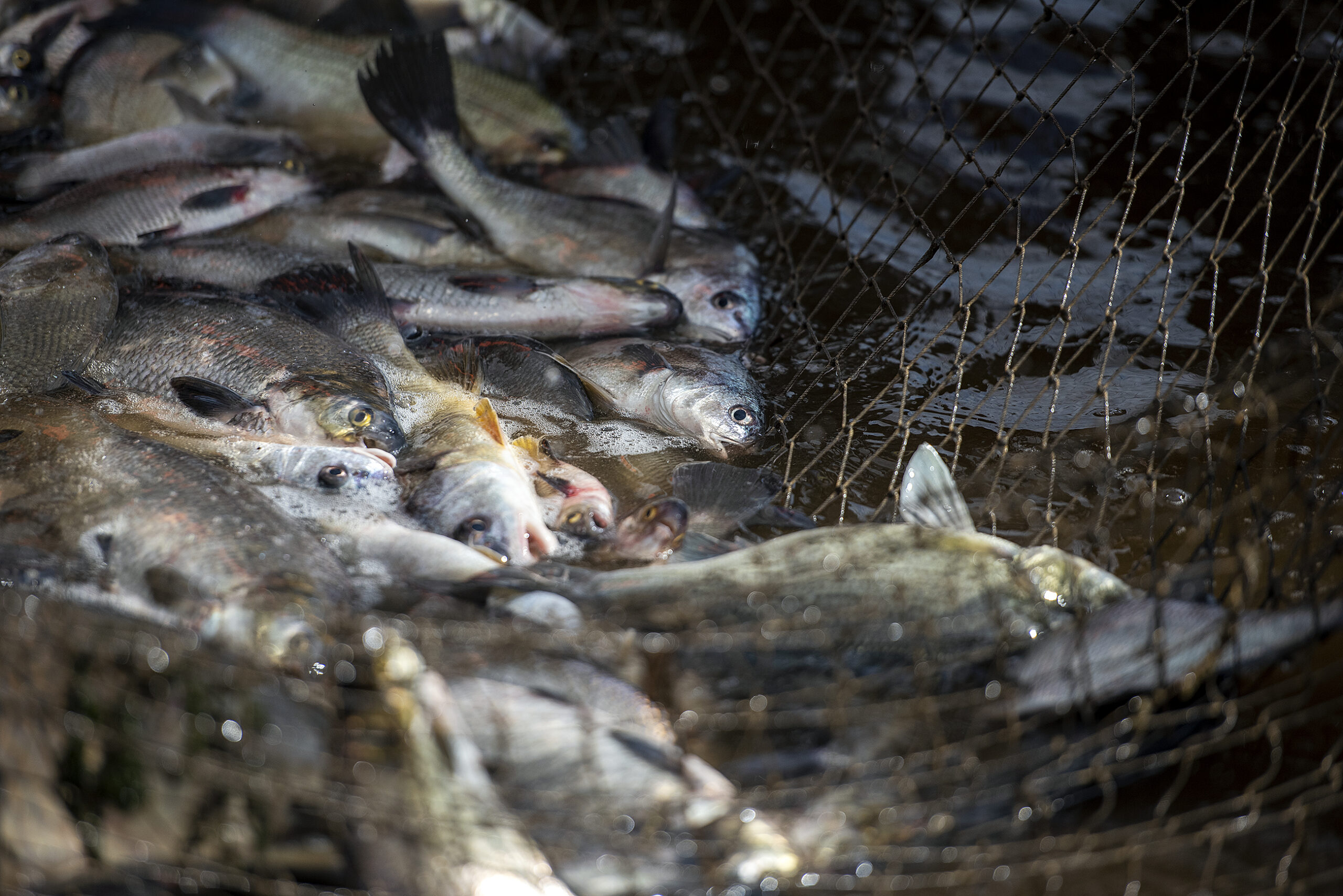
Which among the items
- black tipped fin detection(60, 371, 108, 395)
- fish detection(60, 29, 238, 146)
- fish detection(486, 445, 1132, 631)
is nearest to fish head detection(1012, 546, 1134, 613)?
fish detection(486, 445, 1132, 631)

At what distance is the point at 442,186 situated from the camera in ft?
14.5

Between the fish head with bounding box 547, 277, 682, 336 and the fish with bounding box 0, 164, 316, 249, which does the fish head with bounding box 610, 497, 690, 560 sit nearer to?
the fish head with bounding box 547, 277, 682, 336

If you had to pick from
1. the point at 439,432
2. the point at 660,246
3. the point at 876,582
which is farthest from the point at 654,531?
the point at 660,246

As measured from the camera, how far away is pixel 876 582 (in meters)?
2.51

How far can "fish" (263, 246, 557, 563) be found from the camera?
294 centimetres

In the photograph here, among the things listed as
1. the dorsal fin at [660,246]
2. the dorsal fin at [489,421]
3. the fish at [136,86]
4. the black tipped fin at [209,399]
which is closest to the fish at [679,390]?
the dorsal fin at [489,421]

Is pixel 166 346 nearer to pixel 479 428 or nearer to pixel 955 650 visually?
pixel 479 428

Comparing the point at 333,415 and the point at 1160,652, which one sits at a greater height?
the point at 1160,652

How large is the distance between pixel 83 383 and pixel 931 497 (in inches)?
99.7

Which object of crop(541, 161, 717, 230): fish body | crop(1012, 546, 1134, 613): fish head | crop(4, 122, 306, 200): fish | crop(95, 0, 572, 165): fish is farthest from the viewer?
crop(95, 0, 572, 165): fish

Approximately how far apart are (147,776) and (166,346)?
1758 millimetres

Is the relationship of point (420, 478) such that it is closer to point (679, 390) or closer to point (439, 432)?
point (439, 432)

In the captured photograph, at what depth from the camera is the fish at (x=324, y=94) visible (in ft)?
16.9

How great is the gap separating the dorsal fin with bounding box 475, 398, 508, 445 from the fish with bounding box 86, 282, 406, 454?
9.8 inches
